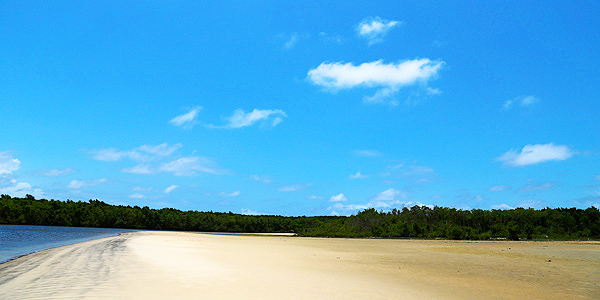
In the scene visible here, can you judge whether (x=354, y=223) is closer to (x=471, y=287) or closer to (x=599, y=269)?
(x=599, y=269)

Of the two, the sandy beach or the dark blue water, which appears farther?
the dark blue water

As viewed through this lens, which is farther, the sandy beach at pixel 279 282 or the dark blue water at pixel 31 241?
the dark blue water at pixel 31 241

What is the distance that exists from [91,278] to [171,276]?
2238mm

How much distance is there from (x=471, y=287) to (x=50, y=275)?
13064 mm

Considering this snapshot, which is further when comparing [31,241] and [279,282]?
[31,241]

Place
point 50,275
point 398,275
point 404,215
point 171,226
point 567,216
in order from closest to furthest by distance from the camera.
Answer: point 50,275 → point 398,275 → point 567,216 → point 404,215 → point 171,226

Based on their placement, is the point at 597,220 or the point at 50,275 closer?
the point at 50,275

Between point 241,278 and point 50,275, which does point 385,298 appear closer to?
point 241,278

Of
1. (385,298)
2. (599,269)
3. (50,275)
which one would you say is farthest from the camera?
(599,269)

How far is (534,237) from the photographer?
58.7 m

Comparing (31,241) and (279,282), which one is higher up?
(31,241)

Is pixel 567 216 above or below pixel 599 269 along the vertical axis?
above

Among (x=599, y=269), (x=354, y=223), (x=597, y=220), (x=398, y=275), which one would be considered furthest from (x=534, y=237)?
(x=398, y=275)

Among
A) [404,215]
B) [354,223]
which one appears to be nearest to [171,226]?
[354,223]
